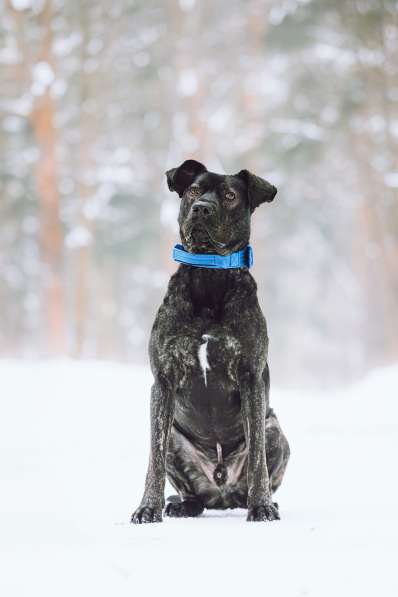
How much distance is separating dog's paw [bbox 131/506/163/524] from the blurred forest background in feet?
Answer: 47.9

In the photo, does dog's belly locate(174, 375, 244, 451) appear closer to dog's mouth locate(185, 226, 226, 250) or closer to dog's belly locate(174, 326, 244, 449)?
dog's belly locate(174, 326, 244, 449)

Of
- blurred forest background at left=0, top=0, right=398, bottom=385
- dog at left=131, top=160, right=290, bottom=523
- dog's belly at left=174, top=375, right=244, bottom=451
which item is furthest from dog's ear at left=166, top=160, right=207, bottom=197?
blurred forest background at left=0, top=0, right=398, bottom=385

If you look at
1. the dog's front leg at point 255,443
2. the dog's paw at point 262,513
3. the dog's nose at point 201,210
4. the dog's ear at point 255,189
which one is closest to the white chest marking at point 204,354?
the dog's front leg at point 255,443

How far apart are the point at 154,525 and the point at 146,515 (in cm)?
16

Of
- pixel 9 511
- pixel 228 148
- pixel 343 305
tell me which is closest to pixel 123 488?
pixel 9 511

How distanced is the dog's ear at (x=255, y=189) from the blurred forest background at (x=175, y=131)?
14371mm

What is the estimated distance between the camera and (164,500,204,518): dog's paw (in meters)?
4.75

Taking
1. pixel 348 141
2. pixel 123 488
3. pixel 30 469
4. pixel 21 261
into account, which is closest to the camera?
pixel 123 488

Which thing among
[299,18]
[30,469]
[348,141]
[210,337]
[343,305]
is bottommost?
[30,469]

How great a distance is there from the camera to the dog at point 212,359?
4.30 metres

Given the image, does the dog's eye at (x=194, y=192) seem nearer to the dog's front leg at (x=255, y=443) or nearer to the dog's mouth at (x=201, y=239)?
the dog's mouth at (x=201, y=239)

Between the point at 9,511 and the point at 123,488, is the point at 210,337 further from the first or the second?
the point at 123,488

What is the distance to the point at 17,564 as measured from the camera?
3.24m

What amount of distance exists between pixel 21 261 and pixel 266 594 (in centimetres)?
2982
